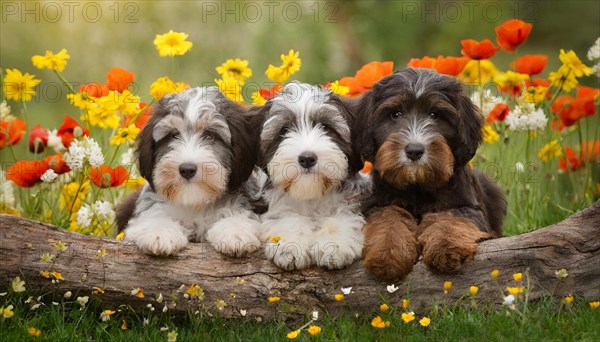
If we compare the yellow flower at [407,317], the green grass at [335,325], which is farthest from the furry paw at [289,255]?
the yellow flower at [407,317]

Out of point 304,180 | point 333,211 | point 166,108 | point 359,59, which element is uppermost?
point 166,108

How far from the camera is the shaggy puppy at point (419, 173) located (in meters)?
5.15

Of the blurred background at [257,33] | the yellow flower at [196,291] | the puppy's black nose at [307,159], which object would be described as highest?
the puppy's black nose at [307,159]

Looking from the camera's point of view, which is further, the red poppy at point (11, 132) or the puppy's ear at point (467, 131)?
the red poppy at point (11, 132)

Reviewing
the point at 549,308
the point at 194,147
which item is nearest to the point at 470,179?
the point at 549,308

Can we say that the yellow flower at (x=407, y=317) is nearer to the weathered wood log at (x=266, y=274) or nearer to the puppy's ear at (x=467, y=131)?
the weathered wood log at (x=266, y=274)

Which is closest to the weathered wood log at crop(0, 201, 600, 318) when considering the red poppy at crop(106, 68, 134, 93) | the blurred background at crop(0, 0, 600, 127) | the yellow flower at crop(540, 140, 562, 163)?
the red poppy at crop(106, 68, 134, 93)

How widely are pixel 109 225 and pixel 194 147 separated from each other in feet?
6.25

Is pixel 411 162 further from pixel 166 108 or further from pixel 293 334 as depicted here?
pixel 166 108

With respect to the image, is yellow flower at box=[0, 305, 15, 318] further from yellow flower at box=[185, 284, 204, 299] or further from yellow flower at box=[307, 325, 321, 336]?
yellow flower at box=[307, 325, 321, 336]

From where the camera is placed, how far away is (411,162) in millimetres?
5207

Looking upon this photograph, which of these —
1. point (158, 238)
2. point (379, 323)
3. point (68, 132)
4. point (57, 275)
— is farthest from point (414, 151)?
point (68, 132)

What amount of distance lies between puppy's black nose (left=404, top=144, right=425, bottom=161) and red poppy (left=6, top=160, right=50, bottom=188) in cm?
319

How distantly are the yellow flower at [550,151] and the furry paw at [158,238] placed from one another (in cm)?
415
